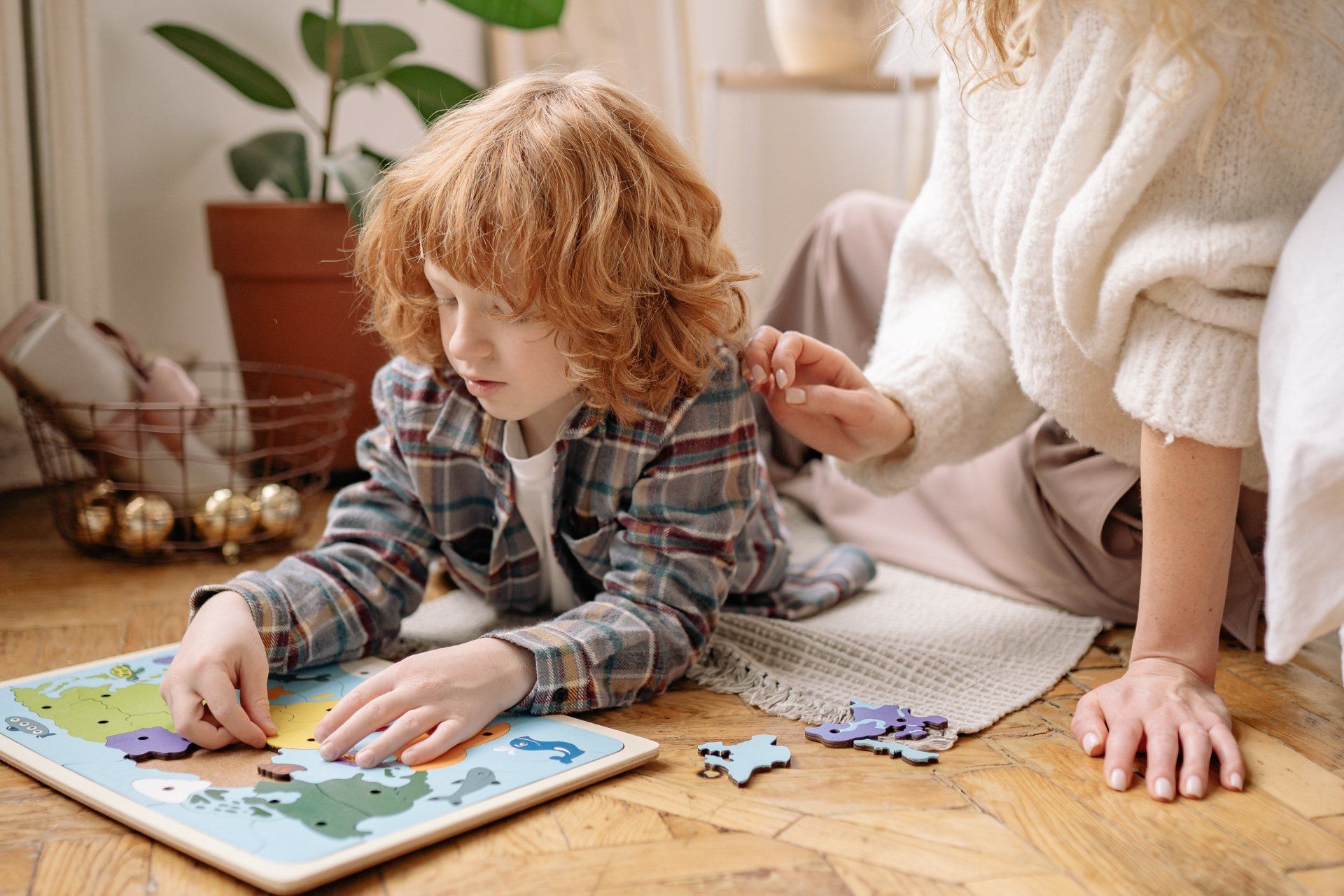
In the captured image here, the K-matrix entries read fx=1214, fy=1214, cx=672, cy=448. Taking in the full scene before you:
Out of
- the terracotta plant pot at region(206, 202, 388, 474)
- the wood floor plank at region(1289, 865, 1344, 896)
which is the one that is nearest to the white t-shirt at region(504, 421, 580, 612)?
the wood floor plank at region(1289, 865, 1344, 896)

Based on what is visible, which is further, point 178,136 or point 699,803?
point 178,136

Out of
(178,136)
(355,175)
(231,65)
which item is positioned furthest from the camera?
(178,136)

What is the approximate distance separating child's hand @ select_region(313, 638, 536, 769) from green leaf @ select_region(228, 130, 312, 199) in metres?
1.01

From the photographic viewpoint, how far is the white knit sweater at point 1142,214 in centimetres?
75

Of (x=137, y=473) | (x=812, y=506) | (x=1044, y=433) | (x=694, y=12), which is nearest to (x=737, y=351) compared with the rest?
(x=1044, y=433)

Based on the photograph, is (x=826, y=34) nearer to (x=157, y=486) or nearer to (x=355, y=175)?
(x=355, y=175)

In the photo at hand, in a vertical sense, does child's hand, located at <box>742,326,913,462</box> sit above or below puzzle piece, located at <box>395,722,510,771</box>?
above

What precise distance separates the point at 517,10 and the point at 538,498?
862 mm

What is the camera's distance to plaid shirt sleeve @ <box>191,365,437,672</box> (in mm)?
842

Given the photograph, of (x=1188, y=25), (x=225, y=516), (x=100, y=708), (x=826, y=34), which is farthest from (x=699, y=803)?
(x=826, y=34)

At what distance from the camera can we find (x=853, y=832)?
67cm

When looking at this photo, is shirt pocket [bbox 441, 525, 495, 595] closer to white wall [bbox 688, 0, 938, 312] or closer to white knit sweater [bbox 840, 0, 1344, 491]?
white knit sweater [bbox 840, 0, 1344, 491]

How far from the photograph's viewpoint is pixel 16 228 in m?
1.41

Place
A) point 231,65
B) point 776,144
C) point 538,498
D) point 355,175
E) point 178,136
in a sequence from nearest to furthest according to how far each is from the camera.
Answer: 1. point 538,498
2. point 355,175
3. point 231,65
4. point 178,136
5. point 776,144
